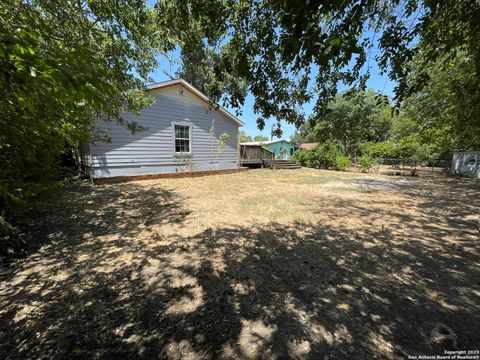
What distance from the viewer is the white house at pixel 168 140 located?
9133mm

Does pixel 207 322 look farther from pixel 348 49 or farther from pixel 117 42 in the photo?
pixel 117 42

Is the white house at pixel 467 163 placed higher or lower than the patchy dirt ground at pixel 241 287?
higher

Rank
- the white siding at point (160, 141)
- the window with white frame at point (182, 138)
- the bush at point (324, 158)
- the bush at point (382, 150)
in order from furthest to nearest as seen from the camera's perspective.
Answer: the bush at point (382, 150), the bush at point (324, 158), the window with white frame at point (182, 138), the white siding at point (160, 141)

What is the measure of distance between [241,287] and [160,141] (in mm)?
9360

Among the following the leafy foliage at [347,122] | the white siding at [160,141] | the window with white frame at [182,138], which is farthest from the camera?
the leafy foliage at [347,122]

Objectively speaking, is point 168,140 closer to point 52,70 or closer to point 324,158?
point 52,70

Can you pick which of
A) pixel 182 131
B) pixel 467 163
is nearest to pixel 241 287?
pixel 182 131

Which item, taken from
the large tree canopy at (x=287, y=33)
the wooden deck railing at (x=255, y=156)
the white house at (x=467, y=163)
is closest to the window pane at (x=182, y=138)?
the wooden deck railing at (x=255, y=156)

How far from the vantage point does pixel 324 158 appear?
18.0 meters

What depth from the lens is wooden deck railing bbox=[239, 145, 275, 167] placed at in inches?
612

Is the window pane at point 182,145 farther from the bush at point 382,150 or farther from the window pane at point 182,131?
the bush at point 382,150

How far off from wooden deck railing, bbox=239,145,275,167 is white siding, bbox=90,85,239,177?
2.64 meters

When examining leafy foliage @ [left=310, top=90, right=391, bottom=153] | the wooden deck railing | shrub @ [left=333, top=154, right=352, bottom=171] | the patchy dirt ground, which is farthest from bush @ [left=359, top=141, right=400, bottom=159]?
the patchy dirt ground

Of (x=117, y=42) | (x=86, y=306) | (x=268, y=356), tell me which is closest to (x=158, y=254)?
(x=86, y=306)
